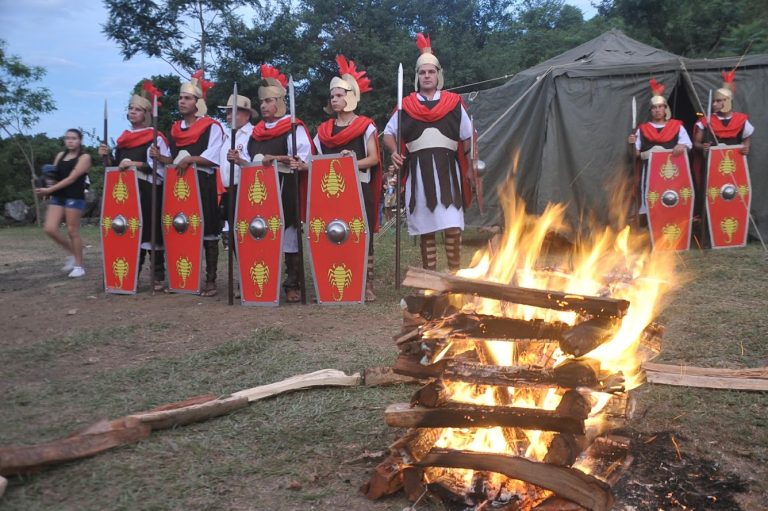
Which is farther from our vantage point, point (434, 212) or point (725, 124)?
point (725, 124)

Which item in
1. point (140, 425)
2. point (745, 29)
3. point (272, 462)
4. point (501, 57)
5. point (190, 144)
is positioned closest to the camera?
point (272, 462)

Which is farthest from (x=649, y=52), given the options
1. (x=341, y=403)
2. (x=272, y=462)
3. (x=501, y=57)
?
(x=501, y=57)

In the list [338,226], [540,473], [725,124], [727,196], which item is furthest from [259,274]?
[725,124]

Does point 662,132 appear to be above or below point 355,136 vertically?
above

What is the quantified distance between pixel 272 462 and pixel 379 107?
2022 cm

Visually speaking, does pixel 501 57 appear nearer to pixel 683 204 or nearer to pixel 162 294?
pixel 683 204

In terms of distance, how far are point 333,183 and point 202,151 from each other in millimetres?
1505

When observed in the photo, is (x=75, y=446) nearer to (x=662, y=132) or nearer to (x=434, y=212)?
(x=434, y=212)

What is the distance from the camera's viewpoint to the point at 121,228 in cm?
652

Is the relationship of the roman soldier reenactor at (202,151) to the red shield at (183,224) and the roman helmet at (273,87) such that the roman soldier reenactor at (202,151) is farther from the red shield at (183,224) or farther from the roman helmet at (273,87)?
the roman helmet at (273,87)

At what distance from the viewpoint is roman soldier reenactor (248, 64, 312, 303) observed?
6102 millimetres

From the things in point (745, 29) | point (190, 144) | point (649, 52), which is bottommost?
point (190, 144)

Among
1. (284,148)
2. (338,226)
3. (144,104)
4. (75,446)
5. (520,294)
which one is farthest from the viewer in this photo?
(144,104)

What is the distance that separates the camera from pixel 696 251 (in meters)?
8.41
